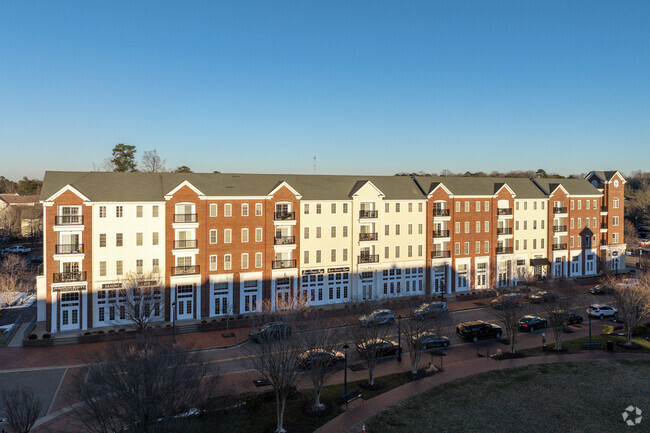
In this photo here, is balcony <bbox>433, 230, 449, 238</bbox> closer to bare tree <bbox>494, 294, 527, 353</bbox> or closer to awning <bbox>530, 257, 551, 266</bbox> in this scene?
awning <bbox>530, 257, 551, 266</bbox>

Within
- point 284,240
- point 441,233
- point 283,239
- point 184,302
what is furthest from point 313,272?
point 441,233

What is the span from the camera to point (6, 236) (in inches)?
3735

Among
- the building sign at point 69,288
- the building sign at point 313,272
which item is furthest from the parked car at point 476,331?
the building sign at point 69,288

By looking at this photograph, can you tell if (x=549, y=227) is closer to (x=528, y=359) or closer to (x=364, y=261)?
(x=364, y=261)

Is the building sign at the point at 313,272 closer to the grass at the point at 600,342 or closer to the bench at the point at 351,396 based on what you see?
the grass at the point at 600,342

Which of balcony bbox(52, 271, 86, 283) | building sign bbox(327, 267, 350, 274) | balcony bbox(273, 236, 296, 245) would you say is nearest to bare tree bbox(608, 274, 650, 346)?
building sign bbox(327, 267, 350, 274)

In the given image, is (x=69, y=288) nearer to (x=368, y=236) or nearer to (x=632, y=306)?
(x=368, y=236)

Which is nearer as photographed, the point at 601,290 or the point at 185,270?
the point at 185,270

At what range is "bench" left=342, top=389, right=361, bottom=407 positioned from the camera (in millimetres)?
24734

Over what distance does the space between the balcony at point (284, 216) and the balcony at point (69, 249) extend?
18491 millimetres

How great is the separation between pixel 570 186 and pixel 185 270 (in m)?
56.4

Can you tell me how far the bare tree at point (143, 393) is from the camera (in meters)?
14.4

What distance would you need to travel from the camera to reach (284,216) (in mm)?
46875

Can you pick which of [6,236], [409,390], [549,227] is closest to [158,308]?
[409,390]
